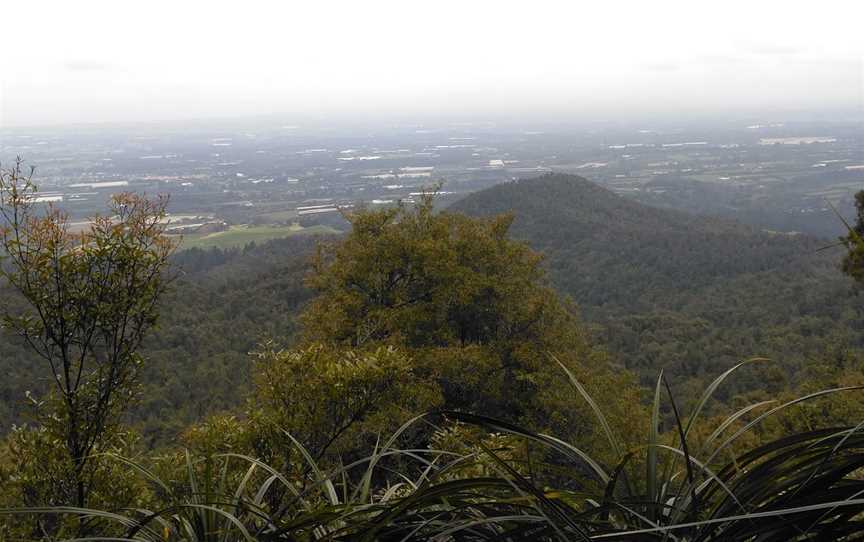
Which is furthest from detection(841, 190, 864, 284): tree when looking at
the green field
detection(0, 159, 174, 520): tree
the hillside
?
the green field

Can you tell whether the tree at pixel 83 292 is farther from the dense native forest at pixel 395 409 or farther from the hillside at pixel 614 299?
the hillside at pixel 614 299

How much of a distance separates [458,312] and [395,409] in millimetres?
5023

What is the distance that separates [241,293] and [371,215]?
26614 mm

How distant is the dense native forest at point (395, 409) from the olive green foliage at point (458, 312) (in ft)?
0.18

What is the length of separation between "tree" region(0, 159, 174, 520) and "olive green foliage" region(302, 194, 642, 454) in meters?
4.74

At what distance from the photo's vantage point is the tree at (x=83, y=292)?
3592 mm

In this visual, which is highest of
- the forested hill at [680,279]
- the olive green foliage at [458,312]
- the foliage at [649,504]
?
the foliage at [649,504]

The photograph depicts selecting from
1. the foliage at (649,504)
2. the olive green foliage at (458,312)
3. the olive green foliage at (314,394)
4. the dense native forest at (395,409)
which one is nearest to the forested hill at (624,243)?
the dense native forest at (395,409)

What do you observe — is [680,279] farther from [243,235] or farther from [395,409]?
[395,409]

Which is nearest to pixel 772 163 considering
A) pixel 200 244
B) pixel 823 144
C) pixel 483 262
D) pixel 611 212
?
pixel 823 144

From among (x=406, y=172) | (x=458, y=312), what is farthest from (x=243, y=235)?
(x=458, y=312)

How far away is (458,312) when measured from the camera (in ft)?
36.4

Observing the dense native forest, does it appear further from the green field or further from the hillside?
the green field

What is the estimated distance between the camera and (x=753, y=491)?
1610 mm
